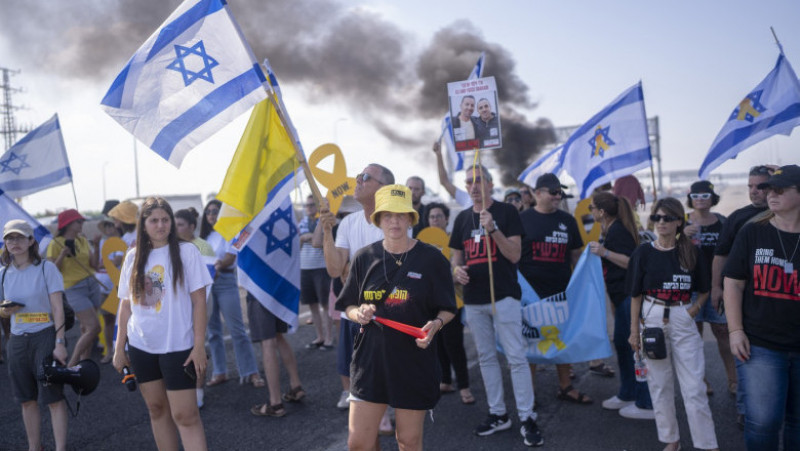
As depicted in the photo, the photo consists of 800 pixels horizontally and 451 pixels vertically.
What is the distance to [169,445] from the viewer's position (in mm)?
3730

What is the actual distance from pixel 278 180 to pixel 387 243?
1.81 meters

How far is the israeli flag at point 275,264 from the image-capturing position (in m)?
5.16

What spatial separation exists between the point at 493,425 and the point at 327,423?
55.9 inches

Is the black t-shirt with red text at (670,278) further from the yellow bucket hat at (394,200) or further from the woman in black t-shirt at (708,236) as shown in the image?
the yellow bucket hat at (394,200)

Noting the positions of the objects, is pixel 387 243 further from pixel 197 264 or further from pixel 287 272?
pixel 287 272

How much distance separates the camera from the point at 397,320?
3.16 meters

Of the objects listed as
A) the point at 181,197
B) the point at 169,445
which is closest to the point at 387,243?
the point at 169,445

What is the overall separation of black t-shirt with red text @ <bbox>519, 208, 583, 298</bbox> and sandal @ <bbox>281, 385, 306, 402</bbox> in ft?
7.89

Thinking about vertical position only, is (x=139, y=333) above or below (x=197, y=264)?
below

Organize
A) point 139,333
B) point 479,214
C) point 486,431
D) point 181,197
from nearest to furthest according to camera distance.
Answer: point 139,333 < point 486,431 < point 479,214 < point 181,197

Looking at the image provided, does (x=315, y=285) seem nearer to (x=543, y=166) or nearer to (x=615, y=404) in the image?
(x=543, y=166)

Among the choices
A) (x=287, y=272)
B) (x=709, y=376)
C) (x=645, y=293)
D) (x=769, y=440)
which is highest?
(x=287, y=272)

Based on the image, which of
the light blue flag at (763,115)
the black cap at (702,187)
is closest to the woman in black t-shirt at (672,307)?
the black cap at (702,187)

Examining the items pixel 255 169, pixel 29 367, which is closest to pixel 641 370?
pixel 255 169
